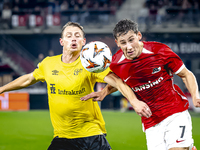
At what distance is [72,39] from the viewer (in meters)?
3.60

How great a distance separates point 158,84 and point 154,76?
0.38ft

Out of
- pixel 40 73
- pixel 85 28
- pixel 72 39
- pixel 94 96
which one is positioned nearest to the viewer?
pixel 94 96

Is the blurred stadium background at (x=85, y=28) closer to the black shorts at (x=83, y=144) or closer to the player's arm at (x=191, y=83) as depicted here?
the black shorts at (x=83, y=144)

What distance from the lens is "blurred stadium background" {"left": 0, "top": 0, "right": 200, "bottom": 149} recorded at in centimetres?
1997

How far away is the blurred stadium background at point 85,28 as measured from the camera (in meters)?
20.0

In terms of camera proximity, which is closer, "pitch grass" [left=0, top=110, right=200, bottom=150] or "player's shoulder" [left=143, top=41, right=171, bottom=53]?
"player's shoulder" [left=143, top=41, right=171, bottom=53]

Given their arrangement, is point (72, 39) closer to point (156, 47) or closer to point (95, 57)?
point (95, 57)

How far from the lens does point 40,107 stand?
1878 centimetres

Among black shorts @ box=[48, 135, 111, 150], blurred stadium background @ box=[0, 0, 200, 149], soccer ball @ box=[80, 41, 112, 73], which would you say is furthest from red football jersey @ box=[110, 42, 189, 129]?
blurred stadium background @ box=[0, 0, 200, 149]

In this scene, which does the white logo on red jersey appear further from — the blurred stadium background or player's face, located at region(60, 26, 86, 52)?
the blurred stadium background

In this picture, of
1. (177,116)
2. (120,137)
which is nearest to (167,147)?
(177,116)

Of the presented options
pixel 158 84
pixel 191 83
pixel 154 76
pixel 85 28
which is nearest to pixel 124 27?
pixel 154 76

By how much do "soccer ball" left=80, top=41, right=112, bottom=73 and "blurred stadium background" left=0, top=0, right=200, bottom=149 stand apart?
592 inches

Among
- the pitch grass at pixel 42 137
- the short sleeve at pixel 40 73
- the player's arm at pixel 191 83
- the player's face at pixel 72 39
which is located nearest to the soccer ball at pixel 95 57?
the player's face at pixel 72 39
